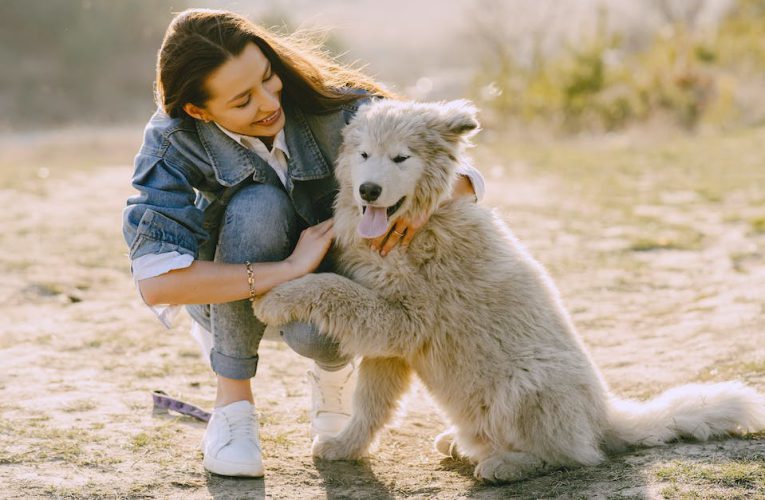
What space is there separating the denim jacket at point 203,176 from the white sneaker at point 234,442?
622mm

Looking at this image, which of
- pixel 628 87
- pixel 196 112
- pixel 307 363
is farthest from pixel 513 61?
pixel 196 112

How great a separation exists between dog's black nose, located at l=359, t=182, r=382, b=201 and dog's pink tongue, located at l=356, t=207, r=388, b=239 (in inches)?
3.5

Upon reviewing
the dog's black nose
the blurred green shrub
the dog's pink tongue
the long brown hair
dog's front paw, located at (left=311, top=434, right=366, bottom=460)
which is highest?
the blurred green shrub

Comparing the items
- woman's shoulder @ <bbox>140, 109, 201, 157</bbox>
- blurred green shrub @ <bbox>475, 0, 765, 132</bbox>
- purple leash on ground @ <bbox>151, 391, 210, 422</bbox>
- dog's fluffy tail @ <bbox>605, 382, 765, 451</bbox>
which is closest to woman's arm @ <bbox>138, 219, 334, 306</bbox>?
woman's shoulder @ <bbox>140, 109, 201, 157</bbox>

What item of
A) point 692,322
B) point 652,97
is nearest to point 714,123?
point 652,97

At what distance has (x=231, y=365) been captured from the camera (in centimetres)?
320

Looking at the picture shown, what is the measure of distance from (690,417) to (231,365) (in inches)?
67.1

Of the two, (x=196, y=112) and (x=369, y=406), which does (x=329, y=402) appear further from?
(x=196, y=112)

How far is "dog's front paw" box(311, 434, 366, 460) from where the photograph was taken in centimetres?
327

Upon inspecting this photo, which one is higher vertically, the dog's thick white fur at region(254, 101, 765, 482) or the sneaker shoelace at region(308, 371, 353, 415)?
the dog's thick white fur at region(254, 101, 765, 482)

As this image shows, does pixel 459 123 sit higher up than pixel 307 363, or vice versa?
pixel 459 123

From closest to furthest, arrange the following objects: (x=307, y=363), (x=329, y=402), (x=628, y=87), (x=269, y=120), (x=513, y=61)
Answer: (x=269, y=120) → (x=329, y=402) → (x=307, y=363) → (x=628, y=87) → (x=513, y=61)

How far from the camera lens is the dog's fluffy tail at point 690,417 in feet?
10.1

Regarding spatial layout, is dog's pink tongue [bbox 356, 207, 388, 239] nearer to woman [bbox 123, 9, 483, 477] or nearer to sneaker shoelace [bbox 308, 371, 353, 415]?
woman [bbox 123, 9, 483, 477]
